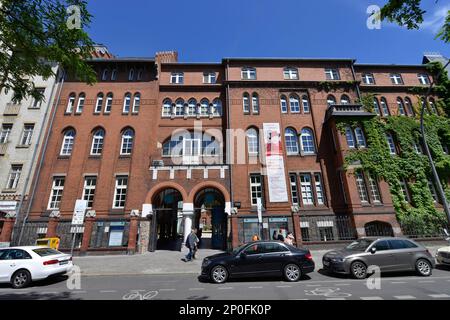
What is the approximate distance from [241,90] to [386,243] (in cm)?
1711

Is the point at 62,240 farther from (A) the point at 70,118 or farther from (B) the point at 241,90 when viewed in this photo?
(B) the point at 241,90

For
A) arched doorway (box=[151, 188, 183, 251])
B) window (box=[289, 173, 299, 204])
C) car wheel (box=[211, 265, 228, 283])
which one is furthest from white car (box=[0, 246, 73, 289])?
window (box=[289, 173, 299, 204])

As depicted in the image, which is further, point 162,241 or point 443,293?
point 162,241

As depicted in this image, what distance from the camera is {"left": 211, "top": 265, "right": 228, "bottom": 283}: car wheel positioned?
8.15 m

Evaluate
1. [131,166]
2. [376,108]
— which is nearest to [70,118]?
[131,166]

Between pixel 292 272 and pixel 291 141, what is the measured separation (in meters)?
13.7

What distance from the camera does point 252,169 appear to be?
1847 centimetres

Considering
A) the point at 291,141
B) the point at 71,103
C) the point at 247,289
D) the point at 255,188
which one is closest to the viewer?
the point at 247,289

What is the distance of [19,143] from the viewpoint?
62.0ft

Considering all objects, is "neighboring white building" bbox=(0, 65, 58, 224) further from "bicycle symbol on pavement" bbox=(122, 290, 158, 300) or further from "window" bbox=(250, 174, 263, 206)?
"window" bbox=(250, 174, 263, 206)

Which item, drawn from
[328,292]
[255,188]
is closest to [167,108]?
[255,188]

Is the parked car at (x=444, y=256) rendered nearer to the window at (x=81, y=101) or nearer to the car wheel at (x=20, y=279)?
the car wheel at (x=20, y=279)

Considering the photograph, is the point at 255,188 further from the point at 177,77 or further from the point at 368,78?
the point at 368,78

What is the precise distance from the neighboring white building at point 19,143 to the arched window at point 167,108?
954cm
